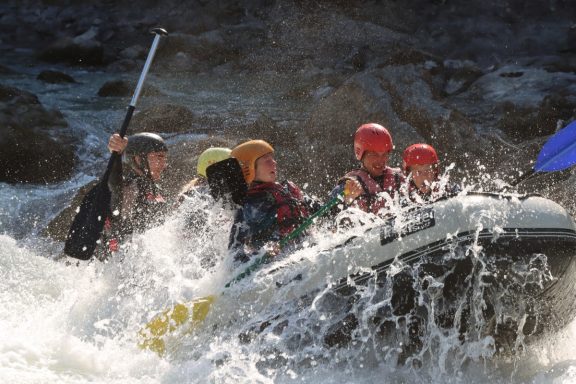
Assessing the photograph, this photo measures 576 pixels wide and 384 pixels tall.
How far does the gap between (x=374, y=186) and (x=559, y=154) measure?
3.53 ft

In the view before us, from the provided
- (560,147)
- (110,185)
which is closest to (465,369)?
(560,147)

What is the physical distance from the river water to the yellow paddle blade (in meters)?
0.05

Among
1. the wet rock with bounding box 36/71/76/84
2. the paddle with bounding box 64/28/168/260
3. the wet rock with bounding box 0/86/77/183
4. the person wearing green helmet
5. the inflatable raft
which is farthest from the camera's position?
the wet rock with bounding box 36/71/76/84

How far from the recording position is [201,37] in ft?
49.5

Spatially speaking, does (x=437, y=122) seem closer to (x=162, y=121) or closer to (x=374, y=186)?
(x=374, y=186)

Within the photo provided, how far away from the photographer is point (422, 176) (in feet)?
16.0

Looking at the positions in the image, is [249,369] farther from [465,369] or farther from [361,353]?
[465,369]

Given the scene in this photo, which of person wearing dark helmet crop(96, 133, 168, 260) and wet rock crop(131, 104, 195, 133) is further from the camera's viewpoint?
wet rock crop(131, 104, 195, 133)

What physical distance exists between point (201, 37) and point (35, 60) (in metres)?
3.26

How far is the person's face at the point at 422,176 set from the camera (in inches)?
192

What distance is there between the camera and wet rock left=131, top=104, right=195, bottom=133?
9344 millimetres

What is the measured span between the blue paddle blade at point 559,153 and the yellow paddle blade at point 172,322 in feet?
6.56

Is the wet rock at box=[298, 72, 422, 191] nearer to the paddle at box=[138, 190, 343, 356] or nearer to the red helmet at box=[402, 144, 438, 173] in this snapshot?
the red helmet at box=[402, 144, 438, 173]

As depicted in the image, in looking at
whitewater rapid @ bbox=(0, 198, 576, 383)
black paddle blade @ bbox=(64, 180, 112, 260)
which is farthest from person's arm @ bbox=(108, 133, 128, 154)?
whitewater rapid @ bbox=(0, 198, 576, 383)
